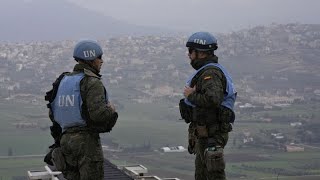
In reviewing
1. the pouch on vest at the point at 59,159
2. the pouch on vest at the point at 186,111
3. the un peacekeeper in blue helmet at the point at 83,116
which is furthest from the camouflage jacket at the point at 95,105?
the pouch on vest at the point at 186,111

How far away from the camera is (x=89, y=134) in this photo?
5172mm

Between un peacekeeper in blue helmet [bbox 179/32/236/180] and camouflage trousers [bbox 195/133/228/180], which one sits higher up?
un peacekeeper in blue helmet [bbox 179/32/236/180]

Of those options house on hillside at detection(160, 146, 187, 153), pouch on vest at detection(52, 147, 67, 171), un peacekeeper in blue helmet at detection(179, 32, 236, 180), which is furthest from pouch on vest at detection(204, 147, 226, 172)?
house on hillside at detection(160, 146, 187, 153)

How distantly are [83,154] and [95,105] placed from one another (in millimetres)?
483

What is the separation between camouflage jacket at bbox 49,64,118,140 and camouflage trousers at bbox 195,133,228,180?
924 mm

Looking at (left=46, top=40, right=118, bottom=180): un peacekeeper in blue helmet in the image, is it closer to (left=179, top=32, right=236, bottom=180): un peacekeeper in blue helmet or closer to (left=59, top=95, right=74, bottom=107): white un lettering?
(left=59, top=95, right=74, bottom=107): white un lettering

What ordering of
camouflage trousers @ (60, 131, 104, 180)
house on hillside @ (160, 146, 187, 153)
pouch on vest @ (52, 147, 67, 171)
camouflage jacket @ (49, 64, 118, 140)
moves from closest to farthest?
camouflage jacket @ (49, 64, 118, 140) < camouflage trousers @ (60, 131, 104, 180) < pouch on vest @ (52, 147, 67, 171) < house on hillside @ (160, 146, 187, 153)

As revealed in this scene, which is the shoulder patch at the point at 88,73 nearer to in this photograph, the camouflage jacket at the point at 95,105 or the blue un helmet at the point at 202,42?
the camouflage jacket at the point at 95,105

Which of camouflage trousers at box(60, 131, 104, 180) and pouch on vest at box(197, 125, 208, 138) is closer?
camouflage trousers at box(60, 131, 104, 180)

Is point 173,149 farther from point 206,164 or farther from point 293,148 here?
point 206,164

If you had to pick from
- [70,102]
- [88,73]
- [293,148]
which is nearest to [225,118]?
[88,73]

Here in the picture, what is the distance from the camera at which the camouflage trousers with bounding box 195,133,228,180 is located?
5.26m

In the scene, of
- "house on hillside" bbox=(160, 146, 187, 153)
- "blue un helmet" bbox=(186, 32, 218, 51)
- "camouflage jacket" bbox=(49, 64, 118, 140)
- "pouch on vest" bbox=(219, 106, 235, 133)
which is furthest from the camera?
"house on hillside" bbox=(160, 146, 187, 153)

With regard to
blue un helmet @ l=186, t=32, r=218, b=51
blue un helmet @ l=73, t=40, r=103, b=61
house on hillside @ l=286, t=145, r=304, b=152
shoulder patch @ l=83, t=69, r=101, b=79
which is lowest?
house on hillside @ l=286, t=145, r=304, b=152
